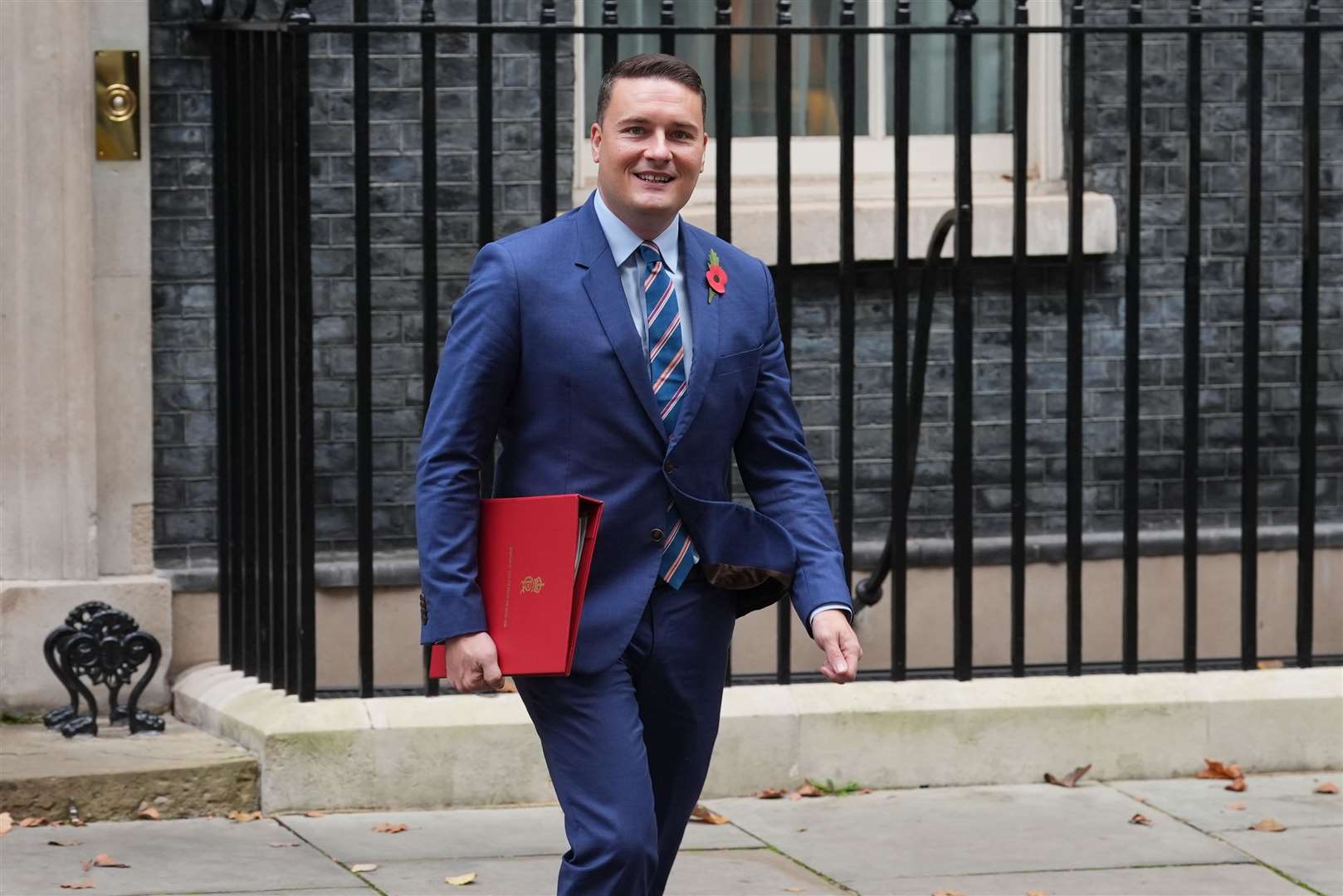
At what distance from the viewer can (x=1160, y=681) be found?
255 inches

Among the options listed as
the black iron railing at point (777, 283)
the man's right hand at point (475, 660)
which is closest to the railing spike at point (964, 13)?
the black iron railing at point (777, 283)

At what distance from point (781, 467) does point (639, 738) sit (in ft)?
2.04

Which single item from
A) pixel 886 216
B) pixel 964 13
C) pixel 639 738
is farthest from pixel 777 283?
pixel 639 738

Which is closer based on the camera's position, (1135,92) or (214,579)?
(1135,92)

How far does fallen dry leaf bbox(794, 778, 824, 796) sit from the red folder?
8.88ft

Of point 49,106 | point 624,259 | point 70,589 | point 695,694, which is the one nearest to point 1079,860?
point 695,694

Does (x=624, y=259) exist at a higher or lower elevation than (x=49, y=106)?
lower

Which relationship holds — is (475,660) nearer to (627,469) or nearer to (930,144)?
(627,469)

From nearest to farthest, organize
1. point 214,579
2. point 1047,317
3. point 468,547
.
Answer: point 468,547, point 214,579, point 1047,317

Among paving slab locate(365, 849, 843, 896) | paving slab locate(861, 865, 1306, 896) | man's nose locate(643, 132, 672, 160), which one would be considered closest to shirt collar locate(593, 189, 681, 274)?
man's nose locate(643, 132, 672, 160)

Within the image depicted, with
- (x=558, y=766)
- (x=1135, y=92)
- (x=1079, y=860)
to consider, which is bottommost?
(x=1079, y=860)

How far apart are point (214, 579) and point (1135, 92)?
3.28m

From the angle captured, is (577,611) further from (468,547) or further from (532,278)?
(532,278)

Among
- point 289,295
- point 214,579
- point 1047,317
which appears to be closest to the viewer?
point 289,295
